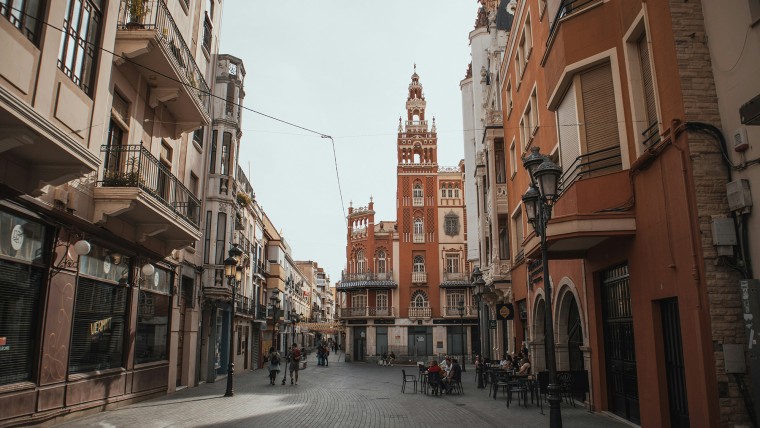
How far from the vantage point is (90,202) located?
11.9 meters

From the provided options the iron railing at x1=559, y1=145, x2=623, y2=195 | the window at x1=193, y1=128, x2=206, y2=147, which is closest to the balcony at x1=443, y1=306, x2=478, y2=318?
the window at x1=193, y1=128, x2=206, y2=147

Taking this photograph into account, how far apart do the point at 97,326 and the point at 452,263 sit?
4639 centimetres

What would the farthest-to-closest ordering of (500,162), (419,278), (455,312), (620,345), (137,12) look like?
1. (419,278)
2. (455,312)
3. (500,162)
4. (137,12)
5. (620,345)

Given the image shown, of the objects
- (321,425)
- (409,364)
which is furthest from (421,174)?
Answer: (321,425)

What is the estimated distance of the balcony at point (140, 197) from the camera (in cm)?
1198

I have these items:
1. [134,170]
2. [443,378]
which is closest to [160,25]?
[134,170]

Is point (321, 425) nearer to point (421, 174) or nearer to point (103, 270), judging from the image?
point (103, 270)

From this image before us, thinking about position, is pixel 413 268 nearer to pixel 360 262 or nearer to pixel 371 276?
pixel 371 276

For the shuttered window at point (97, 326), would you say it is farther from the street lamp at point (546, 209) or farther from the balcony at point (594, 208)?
the balcony at point (594, 208)

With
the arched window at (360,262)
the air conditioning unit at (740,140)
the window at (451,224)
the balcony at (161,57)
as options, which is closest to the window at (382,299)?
the arched window at (360,262)

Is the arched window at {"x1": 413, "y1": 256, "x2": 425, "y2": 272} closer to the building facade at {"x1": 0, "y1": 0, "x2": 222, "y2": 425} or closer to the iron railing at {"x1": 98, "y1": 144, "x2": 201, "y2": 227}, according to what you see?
the building facade at {"x1": 0, "y1": 0, "x2": 222, "y2": 425}

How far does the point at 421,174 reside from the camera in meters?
58.4

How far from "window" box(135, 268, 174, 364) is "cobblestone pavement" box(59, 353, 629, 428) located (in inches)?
56.6

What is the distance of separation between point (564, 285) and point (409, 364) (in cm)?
3893
